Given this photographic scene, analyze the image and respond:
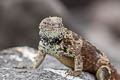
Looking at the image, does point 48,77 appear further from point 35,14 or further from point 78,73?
point 35,14

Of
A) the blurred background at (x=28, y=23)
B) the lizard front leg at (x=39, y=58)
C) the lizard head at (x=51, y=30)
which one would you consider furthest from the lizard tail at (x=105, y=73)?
the blurred background at (x=28, y=23)

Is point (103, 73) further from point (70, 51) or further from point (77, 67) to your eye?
point (70, 51)

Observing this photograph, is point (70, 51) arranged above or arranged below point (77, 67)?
above

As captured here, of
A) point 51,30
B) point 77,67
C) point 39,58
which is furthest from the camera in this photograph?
point 39,58

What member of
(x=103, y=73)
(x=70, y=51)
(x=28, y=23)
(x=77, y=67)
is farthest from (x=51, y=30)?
(x=28, y=23)

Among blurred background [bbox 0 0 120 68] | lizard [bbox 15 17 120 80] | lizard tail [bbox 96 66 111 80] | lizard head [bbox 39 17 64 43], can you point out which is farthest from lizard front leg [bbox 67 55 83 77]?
blurred background [bbox 0 0 120 68]

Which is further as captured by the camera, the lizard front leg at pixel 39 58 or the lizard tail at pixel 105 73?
the lizard tail at pixel 105 73

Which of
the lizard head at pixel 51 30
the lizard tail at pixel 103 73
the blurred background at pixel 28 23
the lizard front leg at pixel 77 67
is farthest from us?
the blurred background at pixel 28 23

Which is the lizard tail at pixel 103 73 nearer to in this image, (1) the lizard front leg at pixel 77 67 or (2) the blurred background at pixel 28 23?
(1) the lizard front leg at pixel 77 67
